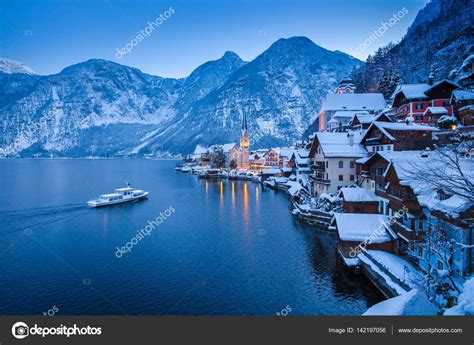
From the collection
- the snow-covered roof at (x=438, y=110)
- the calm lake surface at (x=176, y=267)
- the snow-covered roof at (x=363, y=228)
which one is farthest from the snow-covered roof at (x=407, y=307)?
the snow-covered roof at (x=438, y=110)

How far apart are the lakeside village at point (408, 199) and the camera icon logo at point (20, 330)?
26.2ft

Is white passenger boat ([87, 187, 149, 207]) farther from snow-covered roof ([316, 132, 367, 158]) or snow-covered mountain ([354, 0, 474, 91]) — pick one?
snow-covered mountain ([354, 0, 474, 91])

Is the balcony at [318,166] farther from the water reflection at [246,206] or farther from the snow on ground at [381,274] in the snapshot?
Answer: the snow on ground at [381,274]

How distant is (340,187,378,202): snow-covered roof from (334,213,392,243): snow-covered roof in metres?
4.69

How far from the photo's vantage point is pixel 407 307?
7.73m

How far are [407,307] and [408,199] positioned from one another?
54.3 ft

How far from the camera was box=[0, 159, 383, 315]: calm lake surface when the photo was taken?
1906 centimetres

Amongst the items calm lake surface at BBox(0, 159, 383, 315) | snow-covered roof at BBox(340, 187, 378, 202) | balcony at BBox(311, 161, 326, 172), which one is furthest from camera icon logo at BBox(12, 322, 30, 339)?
balcony at BBox(311, 161, 326, 172)

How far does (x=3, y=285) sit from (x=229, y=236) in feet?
67.6

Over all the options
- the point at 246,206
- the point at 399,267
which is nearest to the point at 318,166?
the point at 246,206

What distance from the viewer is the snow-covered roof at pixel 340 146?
42.2 metres

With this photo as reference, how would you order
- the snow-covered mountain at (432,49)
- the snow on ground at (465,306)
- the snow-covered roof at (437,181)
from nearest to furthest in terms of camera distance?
the snow on ground at (465,306) → the snow-covered roof at (437,181) → the snow-covered mountain at (432,49)

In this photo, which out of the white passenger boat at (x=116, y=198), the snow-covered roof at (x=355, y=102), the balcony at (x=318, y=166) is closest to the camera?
the balcony at (x=318, y=166)

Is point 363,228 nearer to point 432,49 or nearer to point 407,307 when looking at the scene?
point 407,307
